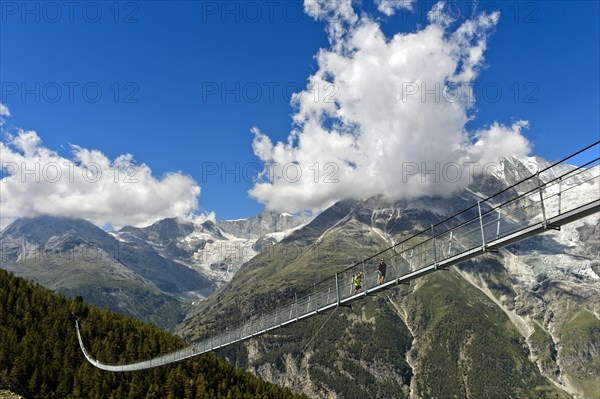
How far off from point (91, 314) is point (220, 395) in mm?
56069

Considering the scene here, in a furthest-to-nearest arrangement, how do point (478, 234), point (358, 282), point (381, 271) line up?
point (358, 282) → point (381, 271) → point (478, 234)

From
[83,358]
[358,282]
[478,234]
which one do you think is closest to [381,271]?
[358,282]

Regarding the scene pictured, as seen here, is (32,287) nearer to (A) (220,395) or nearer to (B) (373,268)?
(A) (220,395)

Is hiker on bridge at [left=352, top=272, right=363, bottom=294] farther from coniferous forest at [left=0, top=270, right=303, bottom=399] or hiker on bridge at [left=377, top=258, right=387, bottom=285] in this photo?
coniferous forest at [left=0, top=270, right=303, bottom=399]

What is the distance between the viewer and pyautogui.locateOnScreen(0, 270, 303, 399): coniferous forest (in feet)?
447

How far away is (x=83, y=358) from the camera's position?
497ft

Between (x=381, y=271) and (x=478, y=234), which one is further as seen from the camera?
(x=381, y=271)

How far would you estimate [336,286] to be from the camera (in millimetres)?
41875

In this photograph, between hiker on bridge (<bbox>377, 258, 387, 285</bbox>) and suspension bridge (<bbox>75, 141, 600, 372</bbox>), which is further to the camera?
hiker on bridge (<bbox>377, 258, 387, 285</bbox>)

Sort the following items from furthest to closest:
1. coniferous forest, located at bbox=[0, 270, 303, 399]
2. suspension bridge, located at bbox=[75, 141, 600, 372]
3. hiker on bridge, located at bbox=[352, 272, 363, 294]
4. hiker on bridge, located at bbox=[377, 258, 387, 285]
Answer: coniferous forest, located at bbox=[0, 270, 303, 399]
hiker on bridge, located at bbox=[352, 272, 363, 294]
hiker on bridge, located at bbox=[377, 258, 387, 285]
suspension bridge, located at bbox=[75, 141, 600, 372]

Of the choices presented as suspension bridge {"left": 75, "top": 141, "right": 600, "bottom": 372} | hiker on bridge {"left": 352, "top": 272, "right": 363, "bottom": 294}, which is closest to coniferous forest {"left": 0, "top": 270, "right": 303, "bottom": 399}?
suspension bridge {"left": 75, "top": 141, "right": 600, "bottom": 372}

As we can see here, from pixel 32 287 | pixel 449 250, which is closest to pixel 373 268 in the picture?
Answer: pixel 449 250

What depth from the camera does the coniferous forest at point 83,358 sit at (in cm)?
13625

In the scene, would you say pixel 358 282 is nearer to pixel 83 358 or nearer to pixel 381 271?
pixel 381 271
